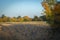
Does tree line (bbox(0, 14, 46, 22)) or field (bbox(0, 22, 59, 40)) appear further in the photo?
tree line (bbox(0, 14, 46, 22))

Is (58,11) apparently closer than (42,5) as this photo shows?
Yes

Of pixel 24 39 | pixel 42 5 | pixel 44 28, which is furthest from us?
pixel 42 5

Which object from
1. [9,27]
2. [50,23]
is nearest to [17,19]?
[9,27]

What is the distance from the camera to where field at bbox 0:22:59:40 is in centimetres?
385

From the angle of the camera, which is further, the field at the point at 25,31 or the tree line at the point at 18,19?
the tree line at the point at 18,19

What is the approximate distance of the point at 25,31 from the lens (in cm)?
406

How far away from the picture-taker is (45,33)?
156 inches

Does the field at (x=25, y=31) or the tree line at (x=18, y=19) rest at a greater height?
the tree line at (x=18, y=19)

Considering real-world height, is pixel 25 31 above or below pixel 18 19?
below

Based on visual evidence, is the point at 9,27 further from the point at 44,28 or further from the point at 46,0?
the point at 46,0

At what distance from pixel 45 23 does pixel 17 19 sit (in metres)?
0.73

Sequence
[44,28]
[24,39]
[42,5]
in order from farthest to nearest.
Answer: [42,5], [44,28], [24,39]

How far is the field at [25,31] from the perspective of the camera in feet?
12.6

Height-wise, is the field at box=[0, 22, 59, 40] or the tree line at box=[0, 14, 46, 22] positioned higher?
the tree line at box=[0, 14, 46, 22]
